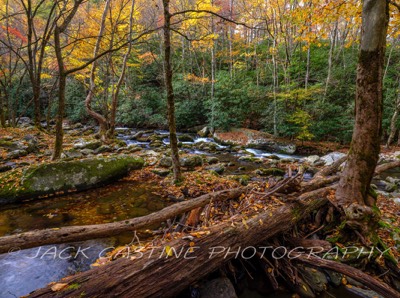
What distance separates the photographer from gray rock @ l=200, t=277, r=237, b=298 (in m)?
2.71

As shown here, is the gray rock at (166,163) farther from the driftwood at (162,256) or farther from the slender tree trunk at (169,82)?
the driftwood at (162,256)

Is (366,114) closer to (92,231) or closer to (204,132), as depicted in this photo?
(92,231)

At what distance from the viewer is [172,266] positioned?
93.2 inches

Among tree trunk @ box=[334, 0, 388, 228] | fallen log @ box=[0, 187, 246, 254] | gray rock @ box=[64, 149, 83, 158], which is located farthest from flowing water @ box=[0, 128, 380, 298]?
gray rock @ box=[64, 149, 83, 158]

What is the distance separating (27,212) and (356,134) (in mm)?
6983

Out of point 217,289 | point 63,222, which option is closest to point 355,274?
point 217,289

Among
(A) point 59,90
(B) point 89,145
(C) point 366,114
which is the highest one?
(A) point 59,90

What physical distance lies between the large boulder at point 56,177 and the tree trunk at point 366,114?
248 inches

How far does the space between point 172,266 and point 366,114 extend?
3.37 m

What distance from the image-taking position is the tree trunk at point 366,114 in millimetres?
3090

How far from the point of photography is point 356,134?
3488mm

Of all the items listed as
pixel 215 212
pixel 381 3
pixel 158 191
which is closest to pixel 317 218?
pixel 215 212

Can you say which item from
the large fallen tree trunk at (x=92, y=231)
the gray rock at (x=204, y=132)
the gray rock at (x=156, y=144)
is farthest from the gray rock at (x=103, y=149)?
the large fallen tree trunk at (x=92, y=231)

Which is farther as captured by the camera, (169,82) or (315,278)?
(169,82)
